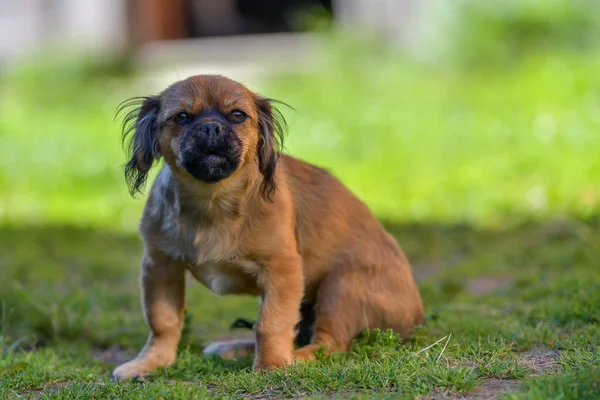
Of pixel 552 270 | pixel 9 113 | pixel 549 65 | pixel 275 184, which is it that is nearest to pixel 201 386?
pixel 275 184

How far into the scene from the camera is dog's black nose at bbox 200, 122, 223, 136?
368cm

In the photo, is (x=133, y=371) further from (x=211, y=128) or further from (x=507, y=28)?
(x=507, y=28)

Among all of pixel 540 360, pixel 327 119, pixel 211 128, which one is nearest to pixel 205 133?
pixel 211 128

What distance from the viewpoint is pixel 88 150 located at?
32.3 ft

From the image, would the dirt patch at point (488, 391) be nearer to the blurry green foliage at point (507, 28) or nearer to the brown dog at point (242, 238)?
the brown dog at point (242, 238)

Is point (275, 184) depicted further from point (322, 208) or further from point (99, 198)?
point (99, 198)

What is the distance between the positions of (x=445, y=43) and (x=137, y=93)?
4.51 metres

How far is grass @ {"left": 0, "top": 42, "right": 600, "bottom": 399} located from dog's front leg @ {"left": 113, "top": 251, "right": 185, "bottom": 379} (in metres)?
0.12

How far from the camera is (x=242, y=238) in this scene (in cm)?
388

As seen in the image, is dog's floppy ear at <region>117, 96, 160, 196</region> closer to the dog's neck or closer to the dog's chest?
the dog's neck

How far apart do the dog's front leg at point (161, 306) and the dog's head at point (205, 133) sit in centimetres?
39

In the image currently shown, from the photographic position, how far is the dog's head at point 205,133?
3.71 metres

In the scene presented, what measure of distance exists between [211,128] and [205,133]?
0.11 ft

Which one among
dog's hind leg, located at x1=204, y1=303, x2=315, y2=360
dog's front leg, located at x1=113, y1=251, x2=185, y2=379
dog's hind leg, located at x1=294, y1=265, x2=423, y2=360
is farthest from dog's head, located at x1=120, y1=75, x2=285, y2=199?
dog's hind leg, located at x1=204, y1=303, x2=315, y2=360
